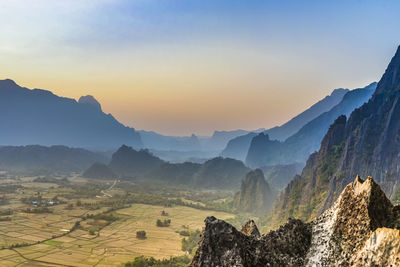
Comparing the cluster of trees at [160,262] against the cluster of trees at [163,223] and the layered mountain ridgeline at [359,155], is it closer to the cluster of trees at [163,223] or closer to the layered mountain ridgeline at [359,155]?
the layered mountain ridgeline at [359,155]

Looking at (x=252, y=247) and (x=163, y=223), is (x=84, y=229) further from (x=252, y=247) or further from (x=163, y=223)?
(x=252, y=247)

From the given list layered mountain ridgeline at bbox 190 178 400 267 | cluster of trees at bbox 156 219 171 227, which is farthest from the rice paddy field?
layered mountain ridgeline at bbox 190 178 400 267

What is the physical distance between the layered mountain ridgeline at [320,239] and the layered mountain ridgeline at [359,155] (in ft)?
153

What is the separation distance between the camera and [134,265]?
63938mm

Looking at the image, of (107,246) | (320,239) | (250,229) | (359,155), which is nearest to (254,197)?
(107,246)

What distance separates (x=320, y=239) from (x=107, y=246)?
300 feet

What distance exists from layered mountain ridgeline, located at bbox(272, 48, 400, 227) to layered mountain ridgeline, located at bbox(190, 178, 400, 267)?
1833 inches

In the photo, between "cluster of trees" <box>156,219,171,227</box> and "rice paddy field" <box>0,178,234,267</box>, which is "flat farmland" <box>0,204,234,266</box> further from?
"cluster of trees" <box>156,219,171,227</box>

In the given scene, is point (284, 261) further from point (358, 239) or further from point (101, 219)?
point (101, 219)

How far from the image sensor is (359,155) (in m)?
63.4

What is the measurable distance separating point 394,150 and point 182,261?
52.2 m

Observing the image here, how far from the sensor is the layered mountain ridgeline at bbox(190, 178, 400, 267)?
658cm

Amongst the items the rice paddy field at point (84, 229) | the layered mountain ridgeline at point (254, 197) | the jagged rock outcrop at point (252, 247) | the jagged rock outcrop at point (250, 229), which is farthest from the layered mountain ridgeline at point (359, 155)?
the layered mountain ridgeline at point (254, 197)

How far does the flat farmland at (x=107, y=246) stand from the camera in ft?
238
